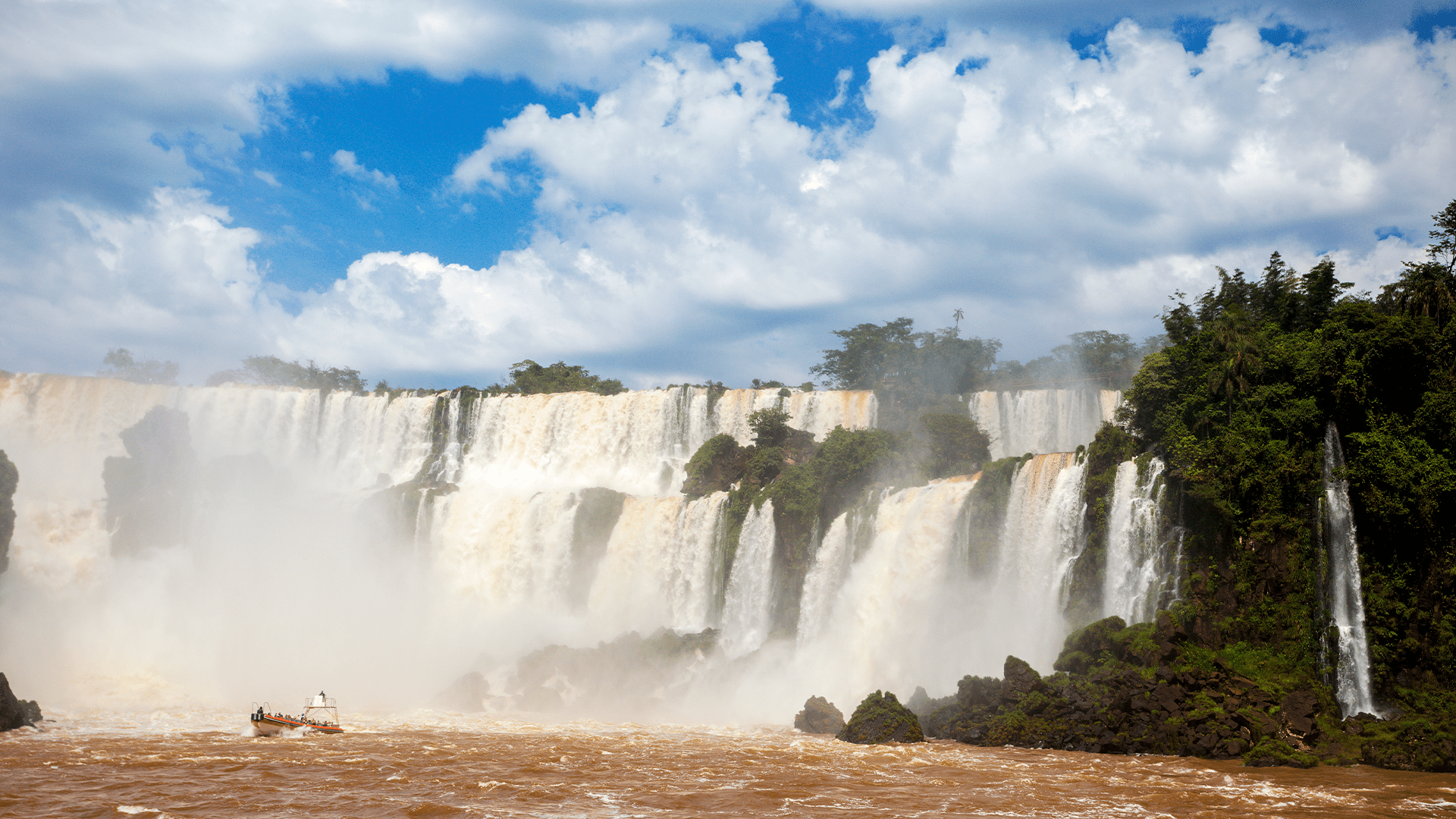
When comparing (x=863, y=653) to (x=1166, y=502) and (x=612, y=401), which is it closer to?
(x=1166, y=502)

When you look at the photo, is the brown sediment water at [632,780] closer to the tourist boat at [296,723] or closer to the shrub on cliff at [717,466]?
the tourist boat at [296,723]

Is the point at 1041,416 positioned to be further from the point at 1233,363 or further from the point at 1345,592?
the point at 1345,592

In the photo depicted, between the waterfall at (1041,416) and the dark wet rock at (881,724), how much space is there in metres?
17.7

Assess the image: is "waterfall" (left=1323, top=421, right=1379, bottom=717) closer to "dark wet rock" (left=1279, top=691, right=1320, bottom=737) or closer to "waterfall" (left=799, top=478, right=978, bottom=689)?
"dark wet rock" (left=1279, top=691, right=1320, bottom=737)

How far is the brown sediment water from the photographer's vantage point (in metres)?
15.0

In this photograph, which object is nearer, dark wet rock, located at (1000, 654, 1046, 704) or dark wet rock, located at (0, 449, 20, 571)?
dark wet rock, located at (1000, 654, 1046, 704)

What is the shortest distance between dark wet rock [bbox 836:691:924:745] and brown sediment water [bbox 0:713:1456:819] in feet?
1.80

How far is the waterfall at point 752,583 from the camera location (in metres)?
33.7

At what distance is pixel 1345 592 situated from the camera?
20031 mm

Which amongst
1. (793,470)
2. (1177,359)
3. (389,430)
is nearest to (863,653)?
(793,470)

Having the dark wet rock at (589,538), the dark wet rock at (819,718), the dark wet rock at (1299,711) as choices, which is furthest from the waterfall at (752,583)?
the dark wet rock at (1299,711)

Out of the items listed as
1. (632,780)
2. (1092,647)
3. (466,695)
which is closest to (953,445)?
(1092,647)

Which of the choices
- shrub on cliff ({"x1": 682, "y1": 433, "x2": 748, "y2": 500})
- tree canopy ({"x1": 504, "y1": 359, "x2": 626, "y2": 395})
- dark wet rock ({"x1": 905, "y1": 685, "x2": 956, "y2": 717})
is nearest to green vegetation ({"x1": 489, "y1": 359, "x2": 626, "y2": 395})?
tree canopy ({"x1": 504, "y1": 359, "x2": 626, "y2": 395})

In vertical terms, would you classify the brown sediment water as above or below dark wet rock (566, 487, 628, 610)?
below
